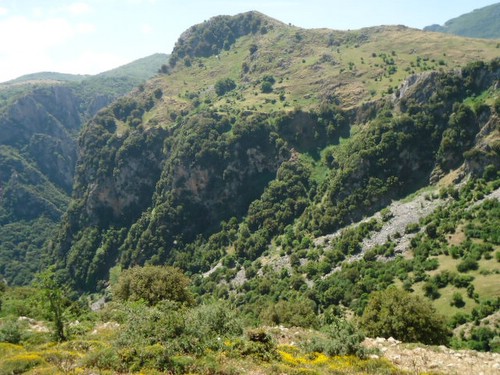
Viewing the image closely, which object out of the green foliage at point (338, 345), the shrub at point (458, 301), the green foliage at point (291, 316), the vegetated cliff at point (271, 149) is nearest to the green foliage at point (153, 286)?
the green foliage at point (291, 316)

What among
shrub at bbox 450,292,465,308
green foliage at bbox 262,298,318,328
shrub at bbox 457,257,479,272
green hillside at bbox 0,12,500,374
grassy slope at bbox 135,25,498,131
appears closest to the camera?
green hillside at bbox 0,12,500,374

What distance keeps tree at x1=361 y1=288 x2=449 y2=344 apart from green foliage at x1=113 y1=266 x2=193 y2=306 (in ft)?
60.8

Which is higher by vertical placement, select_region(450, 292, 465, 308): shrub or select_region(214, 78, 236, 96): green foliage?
select_region(214, 78, 236, 96): green foliage

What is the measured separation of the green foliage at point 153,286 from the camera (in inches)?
1674

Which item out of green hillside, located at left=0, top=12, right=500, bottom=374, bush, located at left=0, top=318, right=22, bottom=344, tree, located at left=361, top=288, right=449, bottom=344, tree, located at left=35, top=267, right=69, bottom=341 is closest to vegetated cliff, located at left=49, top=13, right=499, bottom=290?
green hillside, located at left=0, top=12, right=500, bottom=374

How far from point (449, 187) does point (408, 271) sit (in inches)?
1079

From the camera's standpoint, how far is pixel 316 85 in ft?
507

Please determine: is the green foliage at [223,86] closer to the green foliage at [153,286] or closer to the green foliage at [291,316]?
the green foliage at [291,316]

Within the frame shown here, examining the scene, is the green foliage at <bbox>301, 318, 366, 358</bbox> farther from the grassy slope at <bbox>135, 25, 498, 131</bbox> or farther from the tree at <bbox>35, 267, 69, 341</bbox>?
the grassy slope at <bbox>135, 25, 498, 131</bbox>

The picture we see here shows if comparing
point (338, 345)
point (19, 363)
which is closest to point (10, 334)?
point (19, 363)

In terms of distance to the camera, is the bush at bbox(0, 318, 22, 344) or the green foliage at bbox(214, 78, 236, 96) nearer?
the bush at bbox(0, 318, 22, 344)

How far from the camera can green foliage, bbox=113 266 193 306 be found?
42531 millimetres

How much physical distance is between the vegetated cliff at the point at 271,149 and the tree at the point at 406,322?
60702 mm

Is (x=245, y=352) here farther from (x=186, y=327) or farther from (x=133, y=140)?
(x=133, y=140)
